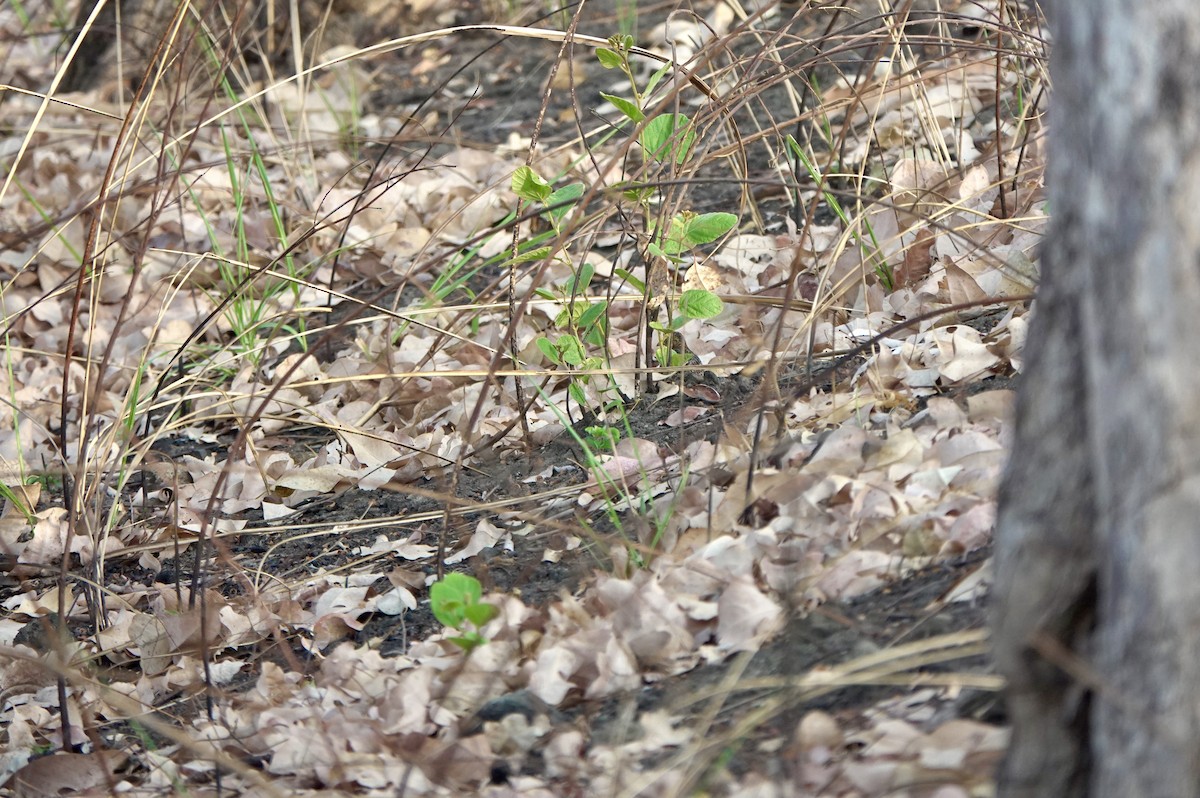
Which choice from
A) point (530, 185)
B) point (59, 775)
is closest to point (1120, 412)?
point (530, 185)

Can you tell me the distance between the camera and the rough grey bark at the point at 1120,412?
90 cm

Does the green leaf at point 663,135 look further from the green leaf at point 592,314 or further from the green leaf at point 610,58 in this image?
the green leaf at point 592,314

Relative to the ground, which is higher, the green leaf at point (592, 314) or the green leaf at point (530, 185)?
the green leaf at point (530, 185)

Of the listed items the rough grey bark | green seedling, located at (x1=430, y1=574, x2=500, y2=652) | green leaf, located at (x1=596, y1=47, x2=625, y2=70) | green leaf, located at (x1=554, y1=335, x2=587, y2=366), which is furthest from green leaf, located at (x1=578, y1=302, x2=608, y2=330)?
the rough grey bark

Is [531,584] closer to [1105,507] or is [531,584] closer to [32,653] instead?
[32,653]

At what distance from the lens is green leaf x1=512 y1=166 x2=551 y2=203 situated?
205 cm

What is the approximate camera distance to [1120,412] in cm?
92

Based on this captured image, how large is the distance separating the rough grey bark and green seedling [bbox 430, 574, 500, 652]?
0.71 metres

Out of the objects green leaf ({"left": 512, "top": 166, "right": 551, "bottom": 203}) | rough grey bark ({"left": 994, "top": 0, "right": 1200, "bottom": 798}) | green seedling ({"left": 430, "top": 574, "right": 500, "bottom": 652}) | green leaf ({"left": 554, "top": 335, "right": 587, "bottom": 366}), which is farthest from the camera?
green leaf ({"left": 554, "top": 335, "right": 587, "bottom": 366})

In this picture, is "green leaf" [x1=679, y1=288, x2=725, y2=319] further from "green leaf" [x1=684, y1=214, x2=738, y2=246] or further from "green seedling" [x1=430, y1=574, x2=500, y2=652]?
"green seedling" [x1=430, y1=574, x2=500, y2=652]

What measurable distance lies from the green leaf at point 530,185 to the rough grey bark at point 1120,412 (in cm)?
114

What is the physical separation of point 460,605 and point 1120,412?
890 millimetres

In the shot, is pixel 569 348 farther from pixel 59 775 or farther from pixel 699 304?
pixel 59 775

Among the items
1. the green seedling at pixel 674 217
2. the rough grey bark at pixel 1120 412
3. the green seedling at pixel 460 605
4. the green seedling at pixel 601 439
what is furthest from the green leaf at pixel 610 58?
A: the rough grey bark at pixel 1120 412
